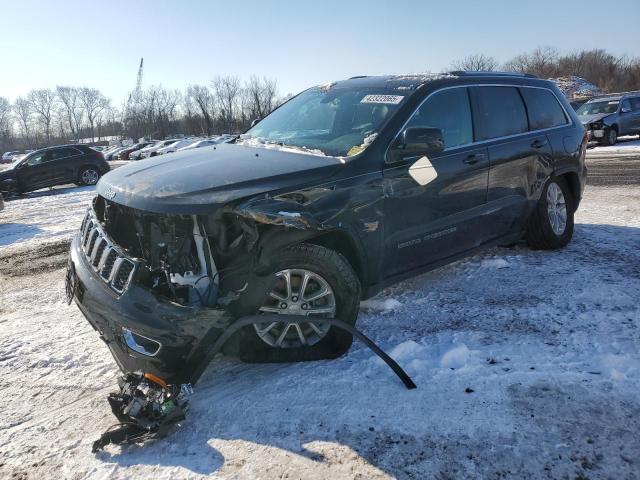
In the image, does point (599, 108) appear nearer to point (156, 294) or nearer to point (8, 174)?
point (156, 294)

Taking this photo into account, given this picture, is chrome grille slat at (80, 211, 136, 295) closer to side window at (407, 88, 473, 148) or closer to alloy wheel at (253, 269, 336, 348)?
alloy wheel at (253, 269, 336, 348)

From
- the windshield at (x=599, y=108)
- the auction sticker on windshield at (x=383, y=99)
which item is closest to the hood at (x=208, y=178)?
the auction sticker on windshield at (x=383, y=99)

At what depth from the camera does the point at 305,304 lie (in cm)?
314

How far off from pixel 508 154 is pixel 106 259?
351 cm

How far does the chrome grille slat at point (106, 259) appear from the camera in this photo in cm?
281

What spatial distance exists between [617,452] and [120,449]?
7.80 feet

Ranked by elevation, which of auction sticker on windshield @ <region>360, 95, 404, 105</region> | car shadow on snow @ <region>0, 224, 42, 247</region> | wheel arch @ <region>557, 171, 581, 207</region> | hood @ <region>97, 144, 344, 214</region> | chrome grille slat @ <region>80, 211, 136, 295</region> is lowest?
car shadow on snow @ <region>0, 224, 42, 247</region>

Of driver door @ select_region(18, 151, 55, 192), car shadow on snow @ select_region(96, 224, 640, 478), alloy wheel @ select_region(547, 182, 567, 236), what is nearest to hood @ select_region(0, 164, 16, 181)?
driver door @ select_region(18, 151, 55, 192)

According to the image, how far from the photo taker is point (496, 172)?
4.41m

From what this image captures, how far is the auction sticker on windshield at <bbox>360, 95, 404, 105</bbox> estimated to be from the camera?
3.85m

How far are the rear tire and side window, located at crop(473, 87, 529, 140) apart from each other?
806 mm

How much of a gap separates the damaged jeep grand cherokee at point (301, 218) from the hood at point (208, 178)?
0.4 inches

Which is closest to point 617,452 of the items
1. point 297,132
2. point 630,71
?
point 297,132

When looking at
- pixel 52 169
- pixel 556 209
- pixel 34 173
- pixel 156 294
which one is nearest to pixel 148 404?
pixel 156 294
